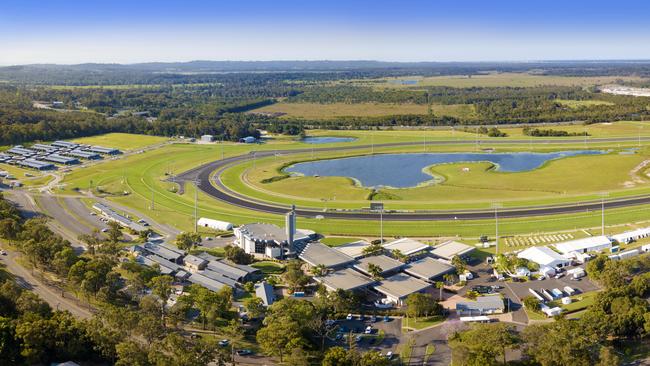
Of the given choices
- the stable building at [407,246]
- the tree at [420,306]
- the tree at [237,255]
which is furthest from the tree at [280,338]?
the stable building at [407,246]

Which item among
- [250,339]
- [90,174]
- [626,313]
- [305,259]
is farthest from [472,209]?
[90,174]

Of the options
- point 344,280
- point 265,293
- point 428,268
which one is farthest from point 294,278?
point 428,268

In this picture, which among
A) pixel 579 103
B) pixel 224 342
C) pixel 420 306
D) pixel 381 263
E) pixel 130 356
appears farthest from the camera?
pixel 579 103

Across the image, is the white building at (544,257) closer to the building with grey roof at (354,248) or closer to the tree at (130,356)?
the building with grey roof at (354,248)

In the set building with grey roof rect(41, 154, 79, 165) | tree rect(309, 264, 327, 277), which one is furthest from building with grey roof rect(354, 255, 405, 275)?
building with grey roof rect(41, 154, 79, 165)

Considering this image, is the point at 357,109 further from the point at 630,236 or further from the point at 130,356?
the point at 130,356

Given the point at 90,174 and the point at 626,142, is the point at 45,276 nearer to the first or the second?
the point at 90,174
